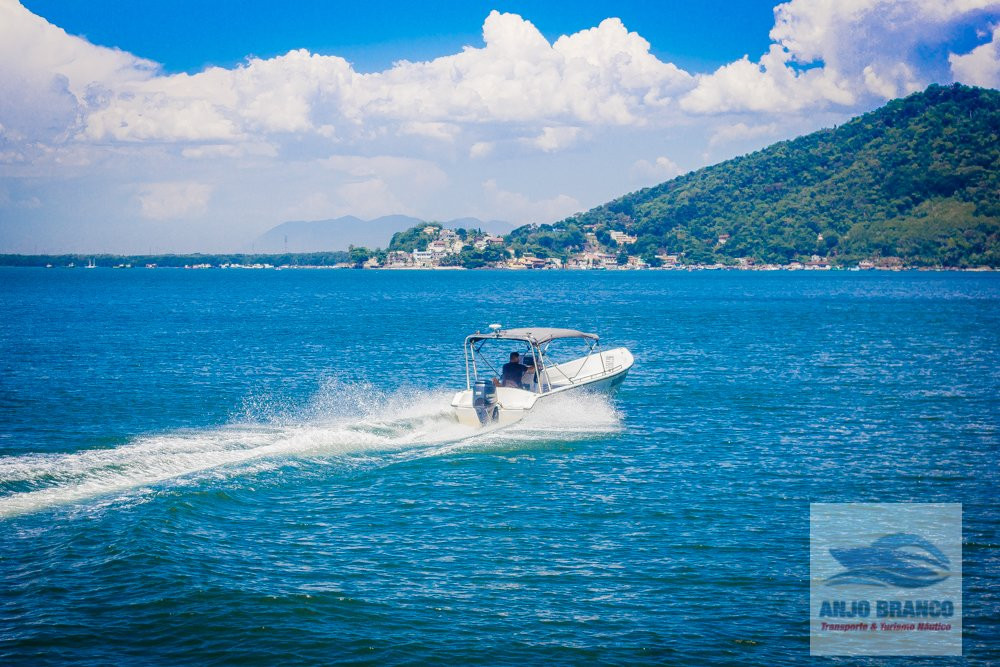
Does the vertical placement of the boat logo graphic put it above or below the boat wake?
below

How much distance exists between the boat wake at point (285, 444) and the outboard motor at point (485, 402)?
0.45 m

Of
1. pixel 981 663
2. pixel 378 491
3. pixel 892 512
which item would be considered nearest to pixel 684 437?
pixel 892 512

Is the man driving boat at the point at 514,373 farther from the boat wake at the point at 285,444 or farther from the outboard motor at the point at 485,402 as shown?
the outboard motor at the point at 485,402

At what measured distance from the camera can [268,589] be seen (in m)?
14.2

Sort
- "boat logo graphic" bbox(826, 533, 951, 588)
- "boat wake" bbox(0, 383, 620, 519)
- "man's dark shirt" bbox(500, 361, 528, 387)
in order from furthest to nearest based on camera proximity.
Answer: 1. "man's dark shirt" bbox(500, 361, 528, 387)
2. "boat wake" bbox(0, 383, 620, 519)
3. "boat logo graphic" bbox(826, 533, 951, 588)

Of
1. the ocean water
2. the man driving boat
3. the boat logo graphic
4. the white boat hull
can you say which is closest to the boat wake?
the ocean water

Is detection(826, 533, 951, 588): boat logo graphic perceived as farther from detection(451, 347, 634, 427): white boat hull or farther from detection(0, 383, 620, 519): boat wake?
detection(451, 347, 634, 427): white boat hull

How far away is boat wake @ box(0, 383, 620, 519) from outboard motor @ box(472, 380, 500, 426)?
448 millimetres

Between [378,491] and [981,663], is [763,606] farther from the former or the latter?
[378,491]

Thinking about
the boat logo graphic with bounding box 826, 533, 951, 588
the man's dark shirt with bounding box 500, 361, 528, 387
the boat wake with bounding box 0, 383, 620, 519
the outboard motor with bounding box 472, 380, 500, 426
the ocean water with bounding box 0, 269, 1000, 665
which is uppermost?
the man's dark shirt with bounding box 500, 361, 528, 387

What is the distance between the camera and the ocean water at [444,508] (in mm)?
12789

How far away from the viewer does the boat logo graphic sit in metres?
14.8

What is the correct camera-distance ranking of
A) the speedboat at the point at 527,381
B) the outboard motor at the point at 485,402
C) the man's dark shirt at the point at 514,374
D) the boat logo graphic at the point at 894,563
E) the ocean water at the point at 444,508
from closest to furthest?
the ocean water at the point at 444,508, the boat logo graphic at the point at 894,563, the outboard motor at the point at 485,402, the speedboat at the point at 527,381, the man's dark shirt at the point at 514,374

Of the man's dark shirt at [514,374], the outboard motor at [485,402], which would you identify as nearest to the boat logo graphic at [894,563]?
the outboard motor at [485,402]
